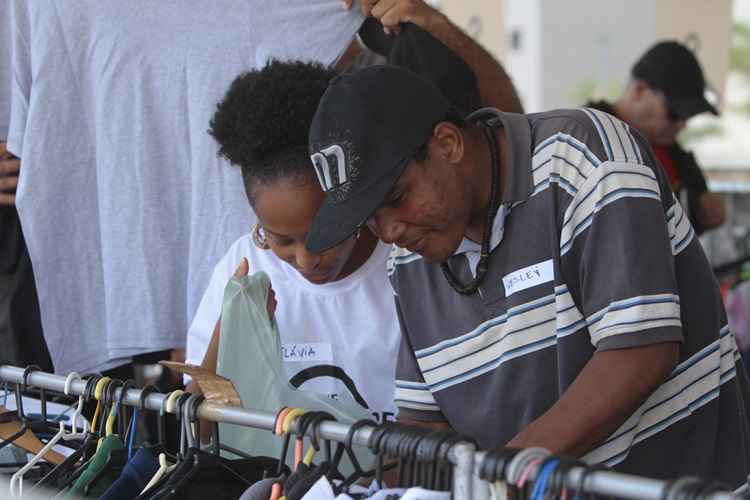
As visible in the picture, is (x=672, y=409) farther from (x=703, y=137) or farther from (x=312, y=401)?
(x=703, y=137)

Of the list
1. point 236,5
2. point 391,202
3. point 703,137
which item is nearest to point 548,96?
point 703,137

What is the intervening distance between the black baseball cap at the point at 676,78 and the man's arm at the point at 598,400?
7.59 feet

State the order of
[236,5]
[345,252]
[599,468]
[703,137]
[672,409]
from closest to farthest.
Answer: [599,468]
[672,409]
[345,252]
[236,5]
[703,137]

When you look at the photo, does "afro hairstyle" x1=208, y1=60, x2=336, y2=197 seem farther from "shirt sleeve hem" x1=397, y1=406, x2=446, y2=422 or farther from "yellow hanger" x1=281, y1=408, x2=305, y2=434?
"yellow hanger" x1=281, y1=408, x2=305, y2=434

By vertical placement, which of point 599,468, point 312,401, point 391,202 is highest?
point 391,202

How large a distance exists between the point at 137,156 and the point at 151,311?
353 mm

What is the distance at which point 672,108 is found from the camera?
3.44m

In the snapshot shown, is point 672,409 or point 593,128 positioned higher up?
point 593,128

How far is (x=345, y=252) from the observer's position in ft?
6.07

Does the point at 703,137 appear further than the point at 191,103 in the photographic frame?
Yes

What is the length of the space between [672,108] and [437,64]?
1.73 meters

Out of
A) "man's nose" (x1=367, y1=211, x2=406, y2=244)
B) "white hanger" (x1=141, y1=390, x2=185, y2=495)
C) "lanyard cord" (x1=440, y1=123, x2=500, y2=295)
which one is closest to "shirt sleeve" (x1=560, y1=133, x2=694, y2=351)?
"lanyard cord" (x1=440, y1=123, x2=500, y2=295)

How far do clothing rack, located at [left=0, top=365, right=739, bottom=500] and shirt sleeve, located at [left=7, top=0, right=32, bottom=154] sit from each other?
0.95 metres

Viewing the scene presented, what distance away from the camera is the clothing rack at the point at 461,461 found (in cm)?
93
